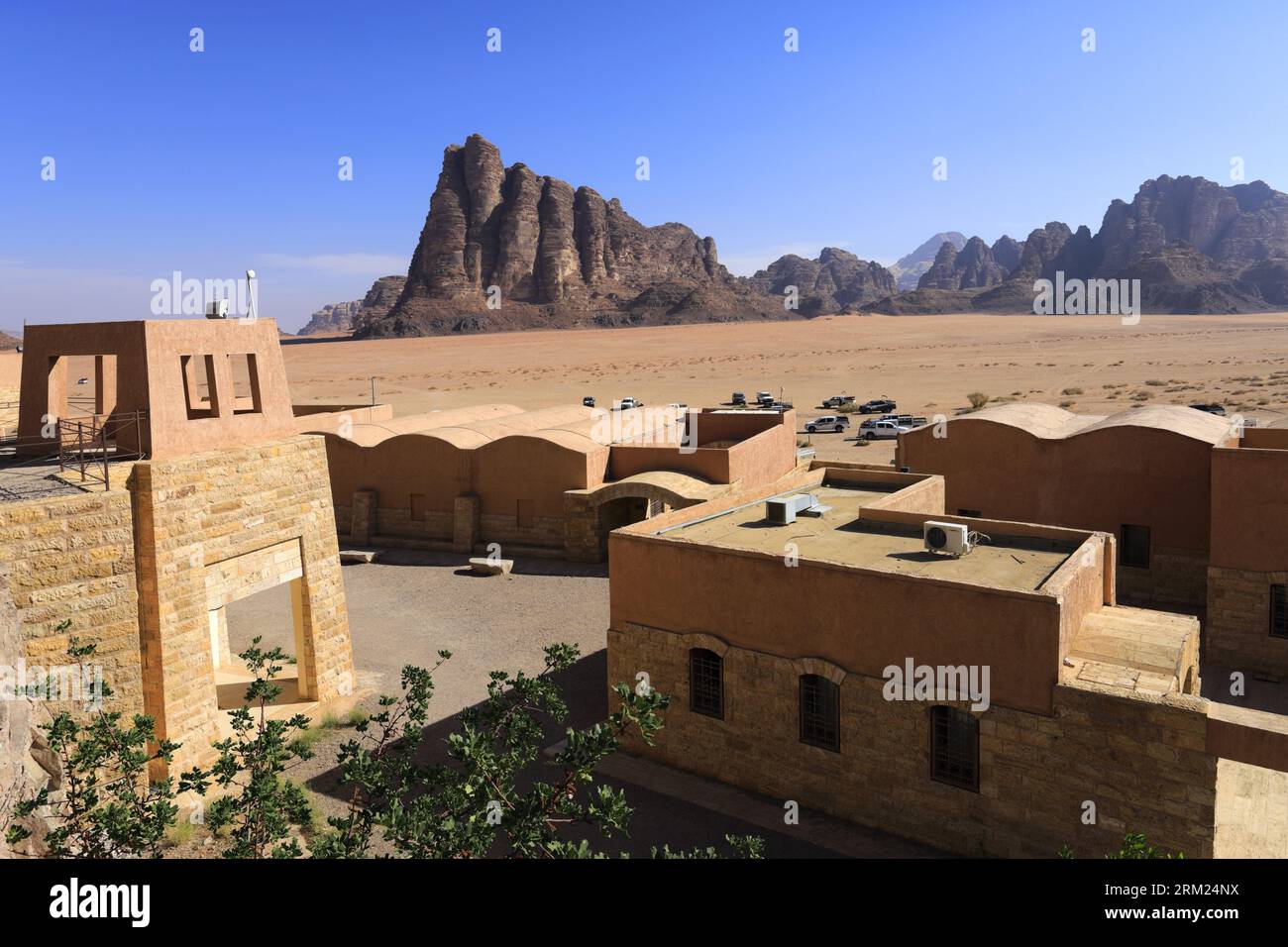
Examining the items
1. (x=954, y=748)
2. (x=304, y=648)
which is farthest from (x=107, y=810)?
(x=954, y=748)

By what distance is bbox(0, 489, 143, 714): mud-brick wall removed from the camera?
1142cm

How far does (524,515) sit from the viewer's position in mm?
29531

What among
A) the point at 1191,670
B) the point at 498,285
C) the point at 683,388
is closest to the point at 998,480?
the point at 1191,670

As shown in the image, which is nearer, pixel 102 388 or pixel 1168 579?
pixel 102 388

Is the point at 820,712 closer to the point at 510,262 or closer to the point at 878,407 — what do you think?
the point at 878,407

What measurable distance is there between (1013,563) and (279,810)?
11.1 meters

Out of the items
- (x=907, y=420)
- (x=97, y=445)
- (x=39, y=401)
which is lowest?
(x=907, y=420)

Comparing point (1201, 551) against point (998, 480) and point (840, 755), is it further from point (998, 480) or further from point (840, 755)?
point (840, 755)

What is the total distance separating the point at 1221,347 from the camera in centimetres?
10131

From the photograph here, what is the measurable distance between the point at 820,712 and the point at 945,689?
6.88 feet

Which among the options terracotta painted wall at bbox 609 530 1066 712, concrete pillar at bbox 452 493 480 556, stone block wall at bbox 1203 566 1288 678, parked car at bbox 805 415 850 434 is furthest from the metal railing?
parked car at bbox 805 415 850 434

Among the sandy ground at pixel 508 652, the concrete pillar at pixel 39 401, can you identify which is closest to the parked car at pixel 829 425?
the sandy ground at pixel 508 652
